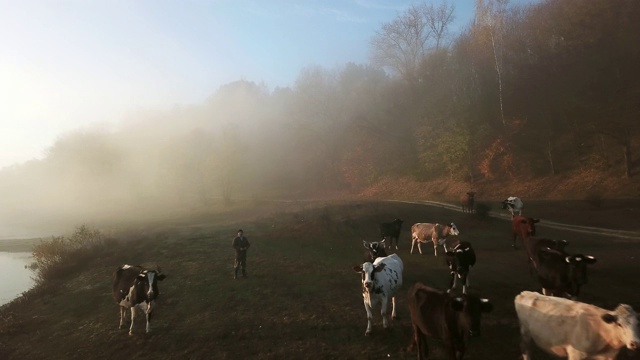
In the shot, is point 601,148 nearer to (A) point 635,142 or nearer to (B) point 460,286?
(A) point 635,142

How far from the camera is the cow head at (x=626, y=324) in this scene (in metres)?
7.41

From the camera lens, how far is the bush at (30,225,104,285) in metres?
25.8

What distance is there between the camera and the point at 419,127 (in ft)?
209

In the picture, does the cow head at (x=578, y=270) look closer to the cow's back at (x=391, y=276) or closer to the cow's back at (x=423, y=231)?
the cow's back at (x=391, y=276)

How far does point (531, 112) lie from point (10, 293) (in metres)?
56.6

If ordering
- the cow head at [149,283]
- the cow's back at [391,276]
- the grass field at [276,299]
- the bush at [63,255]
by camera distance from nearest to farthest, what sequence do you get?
the grass field at [276,299]
the cow's back at [391,276]
the cow head at [149,283]
the bush at [63,255]

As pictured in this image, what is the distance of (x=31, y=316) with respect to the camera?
1875 centimetres

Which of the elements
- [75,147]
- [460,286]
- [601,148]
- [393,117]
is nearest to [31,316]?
[460,286]

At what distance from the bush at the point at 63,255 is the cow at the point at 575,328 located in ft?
91.3

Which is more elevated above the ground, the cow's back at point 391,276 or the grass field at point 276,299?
the cow's back at point 391,276

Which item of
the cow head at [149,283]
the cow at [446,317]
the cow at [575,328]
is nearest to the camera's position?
the cow at [575,328]

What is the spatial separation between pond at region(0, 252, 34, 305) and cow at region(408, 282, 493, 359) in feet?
85.3

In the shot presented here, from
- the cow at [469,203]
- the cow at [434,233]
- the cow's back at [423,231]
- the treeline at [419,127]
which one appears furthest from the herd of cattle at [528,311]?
the treeline at [419,127]

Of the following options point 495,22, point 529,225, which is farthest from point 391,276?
point 495,22
